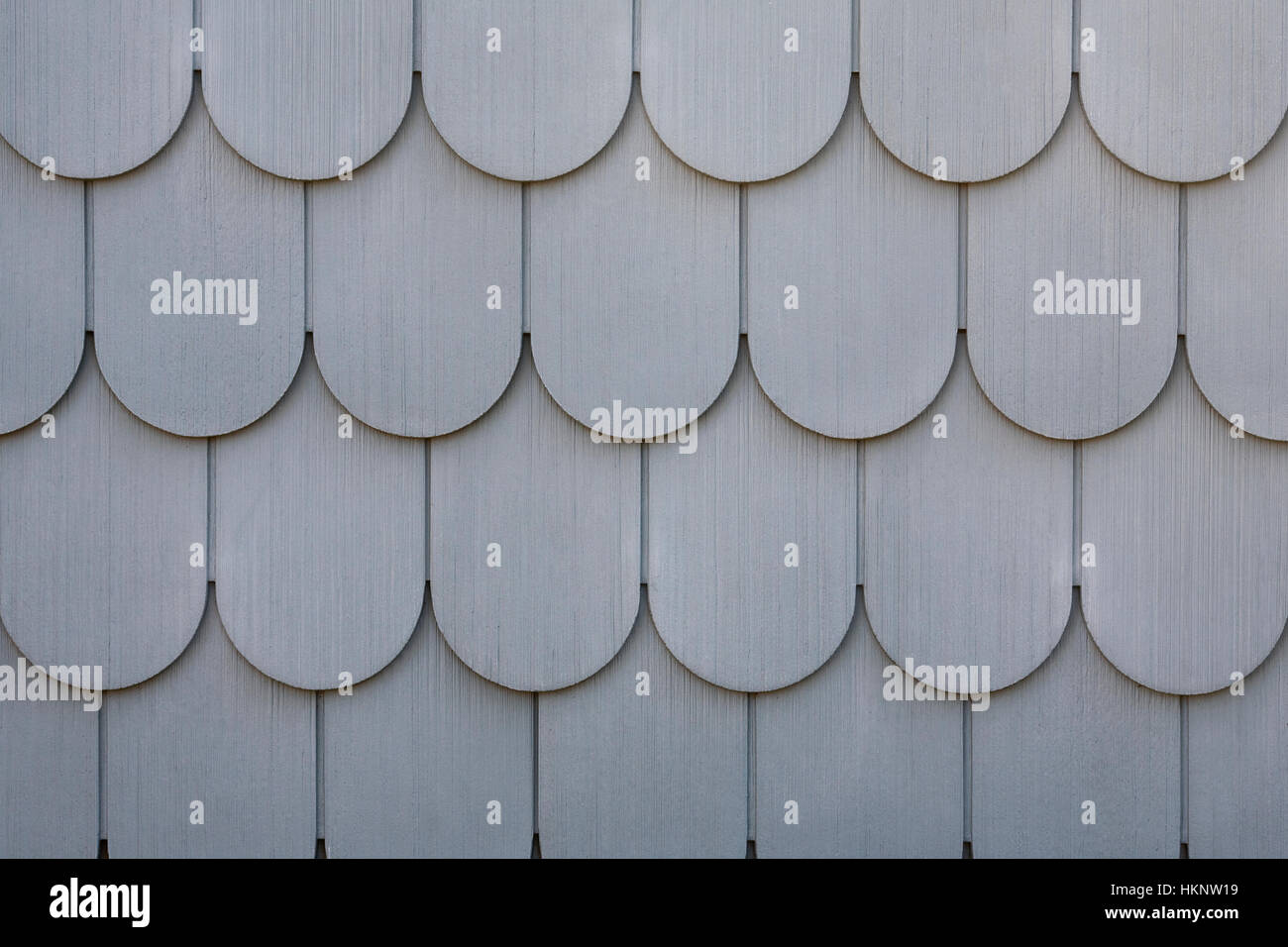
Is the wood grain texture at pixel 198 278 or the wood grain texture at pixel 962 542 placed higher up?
the wood grain texture at pixel 198 278

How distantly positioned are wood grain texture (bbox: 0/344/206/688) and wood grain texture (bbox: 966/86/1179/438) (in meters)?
1.36

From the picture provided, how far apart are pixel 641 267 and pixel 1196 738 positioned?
1245 millimetres

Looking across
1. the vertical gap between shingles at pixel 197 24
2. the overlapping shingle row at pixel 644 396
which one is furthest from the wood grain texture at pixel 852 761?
the vertical gap between shingles at pixel 197 24

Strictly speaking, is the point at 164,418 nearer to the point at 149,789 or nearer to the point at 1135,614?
the point at 149,789

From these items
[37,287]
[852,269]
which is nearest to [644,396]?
[852,269]

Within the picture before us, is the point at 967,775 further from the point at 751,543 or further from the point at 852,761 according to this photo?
the point at 751,543

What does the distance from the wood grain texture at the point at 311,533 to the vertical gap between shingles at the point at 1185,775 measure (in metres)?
1.33

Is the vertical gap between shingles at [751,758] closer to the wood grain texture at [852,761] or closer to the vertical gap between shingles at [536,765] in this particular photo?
the wood grain texture at [852,761]

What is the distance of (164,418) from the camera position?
5.29 ft

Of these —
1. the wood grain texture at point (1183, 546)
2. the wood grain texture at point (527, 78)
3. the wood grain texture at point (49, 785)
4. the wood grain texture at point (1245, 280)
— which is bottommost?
the wood grain texture at point (49, 785)

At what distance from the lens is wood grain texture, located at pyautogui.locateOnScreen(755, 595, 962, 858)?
1651mm

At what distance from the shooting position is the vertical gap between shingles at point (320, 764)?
166cm

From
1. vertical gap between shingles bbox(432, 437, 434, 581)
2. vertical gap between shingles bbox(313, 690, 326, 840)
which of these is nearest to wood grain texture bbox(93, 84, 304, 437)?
vertical gap between shingles bbox(432, 437, 434, 581)

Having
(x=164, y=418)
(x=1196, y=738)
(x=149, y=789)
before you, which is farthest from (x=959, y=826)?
(x=164, y=418)
